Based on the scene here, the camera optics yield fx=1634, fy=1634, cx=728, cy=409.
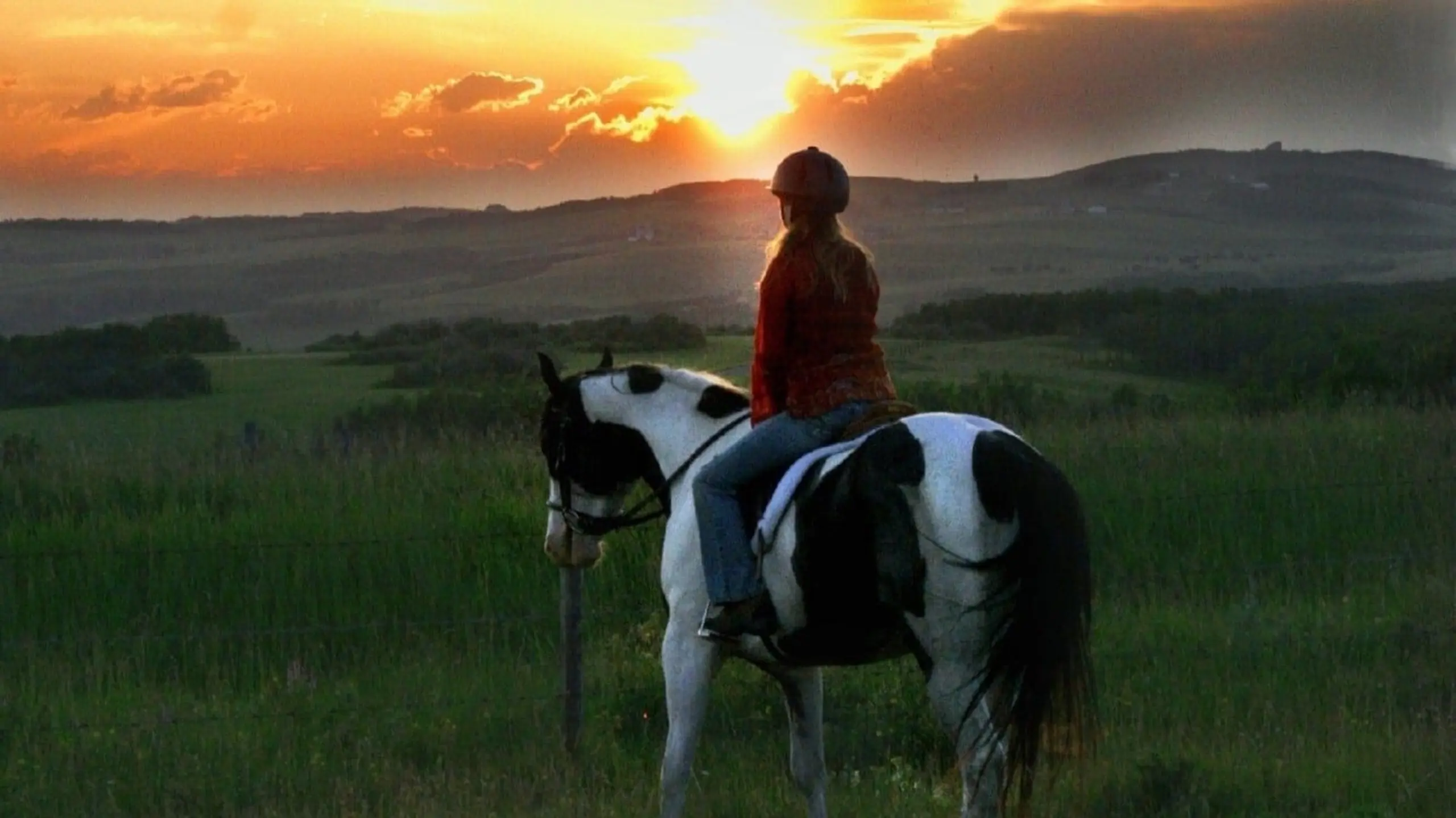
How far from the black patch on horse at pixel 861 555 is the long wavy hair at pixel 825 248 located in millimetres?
728

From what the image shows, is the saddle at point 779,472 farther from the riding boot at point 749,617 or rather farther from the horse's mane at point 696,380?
the horse's mane at point 696,380

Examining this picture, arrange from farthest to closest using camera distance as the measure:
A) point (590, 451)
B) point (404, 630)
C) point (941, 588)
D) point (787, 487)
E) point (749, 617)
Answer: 1. point (404, 630)
2. point (590, 451)
3. point (749, 617)
4. point (787, 487)
5. point (941, 588)

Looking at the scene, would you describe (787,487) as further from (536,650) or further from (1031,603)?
(536,650)

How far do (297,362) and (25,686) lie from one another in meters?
37.5

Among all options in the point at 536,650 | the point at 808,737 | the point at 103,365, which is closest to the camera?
the point at 808,737

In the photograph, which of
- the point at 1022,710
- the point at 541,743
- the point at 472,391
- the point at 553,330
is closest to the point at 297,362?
the point at 553,330

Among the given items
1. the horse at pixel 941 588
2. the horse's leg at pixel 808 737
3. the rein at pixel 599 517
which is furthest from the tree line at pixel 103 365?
the horse at pixel 941 588

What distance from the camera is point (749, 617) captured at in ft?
18.1

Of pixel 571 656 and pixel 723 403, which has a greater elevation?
pixel 723 403

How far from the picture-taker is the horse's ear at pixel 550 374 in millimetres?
6461

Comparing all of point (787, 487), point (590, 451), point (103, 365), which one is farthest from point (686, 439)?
point (103, 365)

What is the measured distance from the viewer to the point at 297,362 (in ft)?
151

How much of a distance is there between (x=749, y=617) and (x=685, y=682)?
1.29 feet

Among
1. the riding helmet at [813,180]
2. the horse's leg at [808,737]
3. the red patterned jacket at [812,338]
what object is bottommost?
the horse's leg at [808,737]
